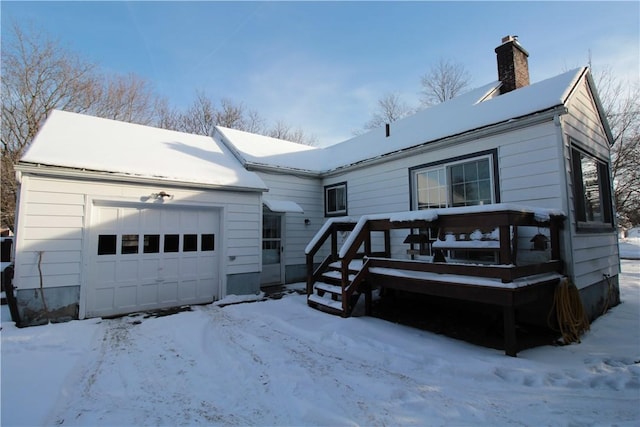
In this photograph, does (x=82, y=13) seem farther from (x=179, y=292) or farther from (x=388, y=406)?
(x=388, y=406)

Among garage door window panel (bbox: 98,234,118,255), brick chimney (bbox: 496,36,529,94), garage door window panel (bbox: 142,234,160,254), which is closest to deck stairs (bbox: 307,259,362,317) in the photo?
garage door window panel (bbox: 142,234,160,254)

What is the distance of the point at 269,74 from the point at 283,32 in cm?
352

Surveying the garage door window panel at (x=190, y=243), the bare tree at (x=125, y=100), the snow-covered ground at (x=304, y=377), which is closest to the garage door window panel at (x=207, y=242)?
the garage door window panel at (x=190, y=243)

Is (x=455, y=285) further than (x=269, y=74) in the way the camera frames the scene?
No

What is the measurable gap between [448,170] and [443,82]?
64.3ft

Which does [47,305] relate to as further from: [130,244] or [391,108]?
[391,108]

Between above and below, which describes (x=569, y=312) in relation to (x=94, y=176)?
below

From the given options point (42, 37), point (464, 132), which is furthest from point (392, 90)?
point (42, 37)

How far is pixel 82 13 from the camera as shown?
7863 millimetres

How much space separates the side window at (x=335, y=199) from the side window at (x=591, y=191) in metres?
5.57

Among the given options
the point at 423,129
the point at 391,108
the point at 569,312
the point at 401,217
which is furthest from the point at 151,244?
the point at 391,108

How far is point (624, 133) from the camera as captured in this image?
16.4 meters

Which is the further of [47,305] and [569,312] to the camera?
[47,305]

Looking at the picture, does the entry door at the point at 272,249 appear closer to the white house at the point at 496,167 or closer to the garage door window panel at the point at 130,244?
the white house at the point at 496,167
